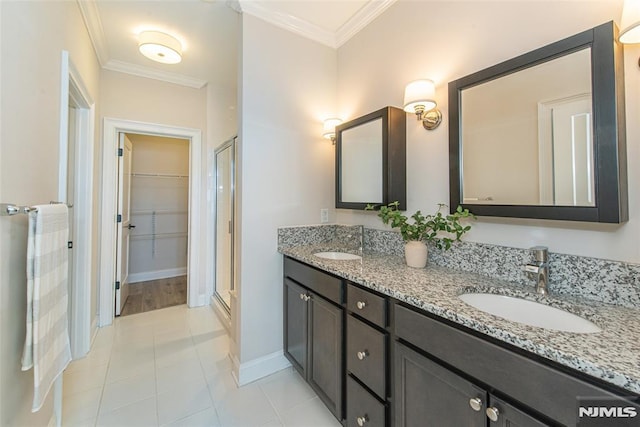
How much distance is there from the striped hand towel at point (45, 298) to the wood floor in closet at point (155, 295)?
213 cm

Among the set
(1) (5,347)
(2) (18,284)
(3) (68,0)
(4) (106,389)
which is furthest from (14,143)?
(4) (106,389)

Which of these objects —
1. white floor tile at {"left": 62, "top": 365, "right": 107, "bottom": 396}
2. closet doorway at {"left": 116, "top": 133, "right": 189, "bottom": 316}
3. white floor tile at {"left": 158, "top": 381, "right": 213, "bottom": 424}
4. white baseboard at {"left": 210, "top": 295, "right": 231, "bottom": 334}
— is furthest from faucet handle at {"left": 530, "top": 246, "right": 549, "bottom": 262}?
closet doorway at {"left": 116, "top": 133, "right": 189, "bottom": 316}

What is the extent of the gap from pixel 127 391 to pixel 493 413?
2.15 meters

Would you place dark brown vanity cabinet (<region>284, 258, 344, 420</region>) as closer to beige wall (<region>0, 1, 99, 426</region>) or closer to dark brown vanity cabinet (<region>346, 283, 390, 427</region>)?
dark brown vanity cabinet (<region>346, 283, 390, 427</region>)

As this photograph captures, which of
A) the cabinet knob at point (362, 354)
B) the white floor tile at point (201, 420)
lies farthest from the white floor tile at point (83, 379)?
the cabinet knob at point (362, 354)

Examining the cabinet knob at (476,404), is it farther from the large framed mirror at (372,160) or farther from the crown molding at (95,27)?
the crown molding at (95,27)

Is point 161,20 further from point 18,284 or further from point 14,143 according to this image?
point 18,284

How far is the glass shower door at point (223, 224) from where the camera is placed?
295cm

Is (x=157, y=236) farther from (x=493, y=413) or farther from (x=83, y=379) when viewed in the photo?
(x=493, y=413)

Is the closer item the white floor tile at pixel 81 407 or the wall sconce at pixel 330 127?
the white floor tile at pixel 81 407

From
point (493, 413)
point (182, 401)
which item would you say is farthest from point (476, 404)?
point (182, 401)

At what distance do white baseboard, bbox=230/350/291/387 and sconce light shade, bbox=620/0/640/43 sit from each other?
2426mm

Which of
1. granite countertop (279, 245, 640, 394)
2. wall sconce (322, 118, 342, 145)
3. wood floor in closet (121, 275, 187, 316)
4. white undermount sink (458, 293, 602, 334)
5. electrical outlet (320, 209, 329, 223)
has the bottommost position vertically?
wood floor in closet (121, 275, 187, 316)

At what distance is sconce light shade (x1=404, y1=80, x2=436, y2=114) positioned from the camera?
4.99ft
